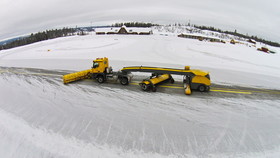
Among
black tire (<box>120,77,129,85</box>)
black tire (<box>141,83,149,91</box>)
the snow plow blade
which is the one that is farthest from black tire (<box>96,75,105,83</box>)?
black tire (<box>141,83,149,91</box>)

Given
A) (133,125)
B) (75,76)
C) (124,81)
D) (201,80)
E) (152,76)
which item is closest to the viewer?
(133,125)

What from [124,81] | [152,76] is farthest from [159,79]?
[124,81]

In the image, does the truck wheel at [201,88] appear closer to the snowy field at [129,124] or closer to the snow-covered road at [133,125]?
the snowy field at [129,124]

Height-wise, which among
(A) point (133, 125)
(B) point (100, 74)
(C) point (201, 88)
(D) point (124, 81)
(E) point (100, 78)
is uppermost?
(B) point (100, 74)

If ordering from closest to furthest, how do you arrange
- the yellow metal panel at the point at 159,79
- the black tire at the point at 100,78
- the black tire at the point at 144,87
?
the black tire at the point at 144,87 < the yellow metal panel at the point at 159,79 < the black tire at the point at 100,78

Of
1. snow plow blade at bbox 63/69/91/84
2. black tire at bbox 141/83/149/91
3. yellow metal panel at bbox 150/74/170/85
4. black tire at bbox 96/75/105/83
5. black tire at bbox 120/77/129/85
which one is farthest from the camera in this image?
black tire at bbox 96/75/105/83

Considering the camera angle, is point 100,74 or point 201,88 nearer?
point 201,88

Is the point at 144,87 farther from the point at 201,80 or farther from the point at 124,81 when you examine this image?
the point at 201,80

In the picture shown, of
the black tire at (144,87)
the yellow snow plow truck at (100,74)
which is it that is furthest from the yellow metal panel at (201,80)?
the yellow snow plow truck at (100,74)

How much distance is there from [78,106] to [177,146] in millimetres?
4999

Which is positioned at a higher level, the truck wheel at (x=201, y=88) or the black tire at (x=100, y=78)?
the black tire at (x=100, y=78)

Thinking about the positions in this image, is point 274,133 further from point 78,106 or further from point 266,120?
point 78,106

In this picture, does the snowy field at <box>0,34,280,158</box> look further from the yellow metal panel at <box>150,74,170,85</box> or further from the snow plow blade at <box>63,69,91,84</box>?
the yellow metal panel at <box>150,74,170,85</box>


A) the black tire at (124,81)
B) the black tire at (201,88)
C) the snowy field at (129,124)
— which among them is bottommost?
the snowy field at (129,124)
